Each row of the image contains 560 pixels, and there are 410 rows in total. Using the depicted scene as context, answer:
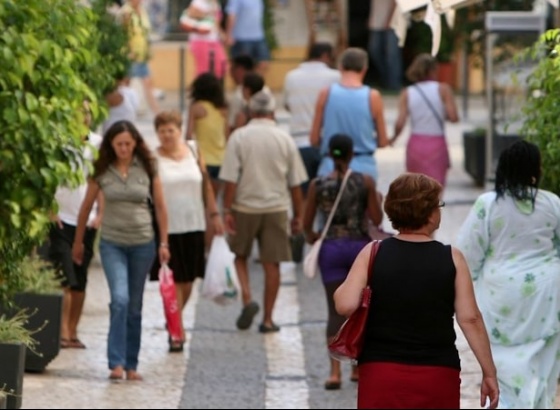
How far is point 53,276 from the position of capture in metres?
11.4

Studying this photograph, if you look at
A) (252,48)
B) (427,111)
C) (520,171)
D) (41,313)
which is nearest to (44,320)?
(41,313)

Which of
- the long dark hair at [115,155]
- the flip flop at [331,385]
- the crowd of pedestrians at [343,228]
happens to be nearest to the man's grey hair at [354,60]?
the crowd of pedestrians at [343,228]

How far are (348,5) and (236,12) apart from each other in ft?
20.9

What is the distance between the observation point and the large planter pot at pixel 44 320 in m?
10.8

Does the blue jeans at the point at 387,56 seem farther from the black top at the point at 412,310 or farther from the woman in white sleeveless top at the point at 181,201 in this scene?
the black top at the point at 412,310

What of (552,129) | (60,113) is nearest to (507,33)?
(552,129)

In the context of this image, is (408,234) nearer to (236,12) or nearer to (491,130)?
(491,130)

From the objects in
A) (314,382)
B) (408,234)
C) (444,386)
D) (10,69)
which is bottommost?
(314,382)

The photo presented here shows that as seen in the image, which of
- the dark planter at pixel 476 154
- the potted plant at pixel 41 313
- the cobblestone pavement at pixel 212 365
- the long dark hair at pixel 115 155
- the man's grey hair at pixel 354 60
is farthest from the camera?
the dark planter at pixel 476 154

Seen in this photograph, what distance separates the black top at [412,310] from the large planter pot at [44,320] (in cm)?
445

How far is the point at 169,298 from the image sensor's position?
38.2ft

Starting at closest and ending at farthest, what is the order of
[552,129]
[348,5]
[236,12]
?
[552,129] → [236,12] → [348,5]

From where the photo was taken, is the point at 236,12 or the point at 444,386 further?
the point at 236,12

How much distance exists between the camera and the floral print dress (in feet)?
28.9
